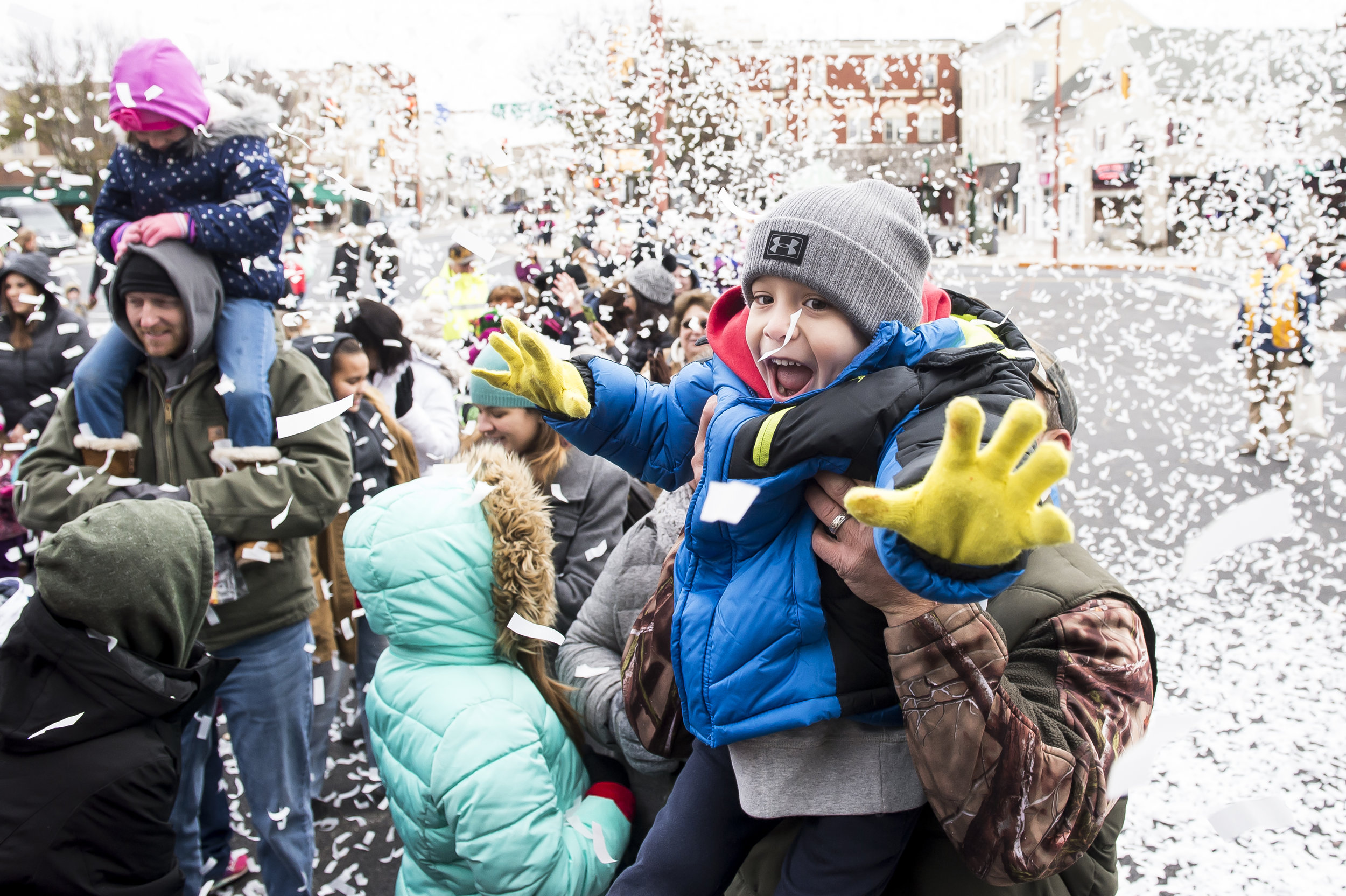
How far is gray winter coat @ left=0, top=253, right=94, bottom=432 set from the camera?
5.29 meters

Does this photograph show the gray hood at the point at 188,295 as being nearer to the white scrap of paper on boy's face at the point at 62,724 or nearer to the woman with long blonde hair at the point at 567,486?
the woman with long blonde hair at the point at 567,486

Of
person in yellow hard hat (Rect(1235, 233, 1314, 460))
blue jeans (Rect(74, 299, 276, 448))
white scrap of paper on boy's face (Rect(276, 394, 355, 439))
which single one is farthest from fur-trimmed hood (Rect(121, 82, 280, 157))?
person in yellow hard hat (Rect(1235, 233, 1314, 460))

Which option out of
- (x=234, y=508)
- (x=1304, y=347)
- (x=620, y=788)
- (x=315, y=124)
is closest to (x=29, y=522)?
(x=234, y=508)

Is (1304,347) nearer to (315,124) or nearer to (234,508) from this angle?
(234,508)

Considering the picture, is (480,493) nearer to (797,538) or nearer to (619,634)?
(619,634)

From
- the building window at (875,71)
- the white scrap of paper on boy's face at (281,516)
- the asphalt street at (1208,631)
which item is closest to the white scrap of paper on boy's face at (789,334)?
the asphalt street at (1208,631)

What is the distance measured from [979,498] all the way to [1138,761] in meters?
0.73

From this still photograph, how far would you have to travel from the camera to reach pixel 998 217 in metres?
25.5

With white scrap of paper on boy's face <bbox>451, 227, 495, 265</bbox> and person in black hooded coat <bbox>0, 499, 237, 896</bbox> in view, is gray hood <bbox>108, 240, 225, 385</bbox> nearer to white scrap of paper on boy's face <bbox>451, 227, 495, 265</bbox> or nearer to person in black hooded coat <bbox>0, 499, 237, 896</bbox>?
person in black hooded coat <bbox>0, 499, 237, 896</bbox>

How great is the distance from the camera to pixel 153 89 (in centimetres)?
271

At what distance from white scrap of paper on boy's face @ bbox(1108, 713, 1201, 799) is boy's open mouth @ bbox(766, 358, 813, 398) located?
763mm

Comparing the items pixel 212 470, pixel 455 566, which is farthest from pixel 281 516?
pixel 455 566

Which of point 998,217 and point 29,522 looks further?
point 998,217

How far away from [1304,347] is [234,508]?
947cm
